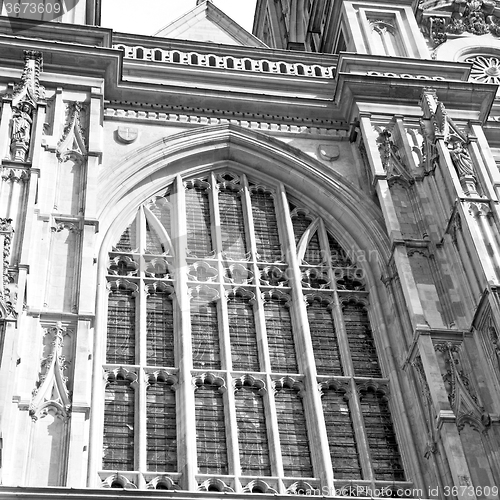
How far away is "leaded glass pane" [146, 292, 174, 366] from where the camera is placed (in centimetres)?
1666

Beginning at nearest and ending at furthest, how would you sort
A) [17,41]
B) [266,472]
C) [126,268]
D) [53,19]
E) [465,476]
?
[465,476] → [266,472] → [126,268] → [17,41] → [53,19]

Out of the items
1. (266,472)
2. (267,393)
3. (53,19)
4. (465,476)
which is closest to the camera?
(465,476)

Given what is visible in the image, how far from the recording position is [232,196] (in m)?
20.0

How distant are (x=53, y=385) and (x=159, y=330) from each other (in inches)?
112

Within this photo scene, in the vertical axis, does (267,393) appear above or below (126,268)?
below

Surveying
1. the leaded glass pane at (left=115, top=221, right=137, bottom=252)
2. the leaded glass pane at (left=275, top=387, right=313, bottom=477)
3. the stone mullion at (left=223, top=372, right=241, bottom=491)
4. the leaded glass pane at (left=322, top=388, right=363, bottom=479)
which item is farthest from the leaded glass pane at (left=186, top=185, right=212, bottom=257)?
the leaded glass pane at (left=322, top=388, right=363, bottom=479)

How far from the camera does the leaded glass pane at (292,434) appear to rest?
50.8ft

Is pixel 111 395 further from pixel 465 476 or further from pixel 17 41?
pixel 17 41

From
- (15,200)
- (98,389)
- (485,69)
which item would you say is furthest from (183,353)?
(485,69)

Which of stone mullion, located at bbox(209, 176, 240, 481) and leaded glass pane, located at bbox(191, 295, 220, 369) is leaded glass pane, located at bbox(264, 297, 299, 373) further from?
leaded glass pane, located at bbox(191, 295, 220, 369)

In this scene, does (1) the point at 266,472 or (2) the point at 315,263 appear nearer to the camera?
(1) the point at 266,472

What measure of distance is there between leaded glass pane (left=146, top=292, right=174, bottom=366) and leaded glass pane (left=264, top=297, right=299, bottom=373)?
1.46 metres

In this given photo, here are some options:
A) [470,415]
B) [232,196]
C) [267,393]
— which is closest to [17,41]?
[232,196]

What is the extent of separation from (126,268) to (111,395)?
2.68m
